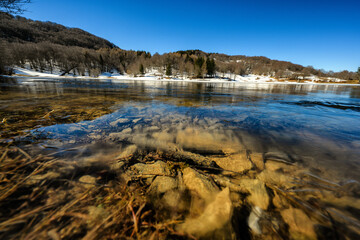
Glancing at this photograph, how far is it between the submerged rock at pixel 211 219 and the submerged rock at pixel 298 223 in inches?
22.4

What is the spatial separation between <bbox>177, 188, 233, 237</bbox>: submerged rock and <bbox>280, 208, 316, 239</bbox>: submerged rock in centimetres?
57

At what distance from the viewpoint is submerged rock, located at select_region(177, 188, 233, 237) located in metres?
1.22

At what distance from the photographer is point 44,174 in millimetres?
1719

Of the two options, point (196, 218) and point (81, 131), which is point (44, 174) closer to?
point (81, 131)

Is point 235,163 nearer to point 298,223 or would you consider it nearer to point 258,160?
point 258,160

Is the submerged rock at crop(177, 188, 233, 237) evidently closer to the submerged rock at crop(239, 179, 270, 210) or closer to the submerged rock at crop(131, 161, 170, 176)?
the submerged rock at crop(239, 179, 270, 210)

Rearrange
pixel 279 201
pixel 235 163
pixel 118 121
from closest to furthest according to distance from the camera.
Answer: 1. pixel 279 201
2. pixel 235 163
3. pixel 118 121

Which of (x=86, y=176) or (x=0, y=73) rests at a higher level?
(x=0, y=73)

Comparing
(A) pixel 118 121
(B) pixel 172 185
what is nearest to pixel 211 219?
(B) pixel 172 185

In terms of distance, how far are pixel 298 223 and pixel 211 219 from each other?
89 cm

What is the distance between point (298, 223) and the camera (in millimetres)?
1348

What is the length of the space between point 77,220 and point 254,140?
133 inches

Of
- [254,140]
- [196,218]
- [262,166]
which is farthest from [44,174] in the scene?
[254,140]

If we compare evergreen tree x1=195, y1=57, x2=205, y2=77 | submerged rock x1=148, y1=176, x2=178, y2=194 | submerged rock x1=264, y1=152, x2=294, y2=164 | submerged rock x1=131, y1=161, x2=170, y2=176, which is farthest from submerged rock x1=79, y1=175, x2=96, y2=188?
evergreen tree x1=195, y1=57, x2=205, y2=77
